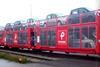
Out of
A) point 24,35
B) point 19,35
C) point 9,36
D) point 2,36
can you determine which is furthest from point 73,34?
point 2,36

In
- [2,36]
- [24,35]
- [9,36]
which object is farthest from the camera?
[2,36]

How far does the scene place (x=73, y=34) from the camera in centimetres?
1505

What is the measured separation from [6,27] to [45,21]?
886 cm

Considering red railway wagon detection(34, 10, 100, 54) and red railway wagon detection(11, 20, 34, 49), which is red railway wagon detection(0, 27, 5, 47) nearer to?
red railway wagon detection(11, 20, 34, 49)

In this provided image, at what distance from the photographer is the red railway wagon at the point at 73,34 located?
13547 millimetres

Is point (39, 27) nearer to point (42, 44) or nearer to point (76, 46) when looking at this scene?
point (42, 44)

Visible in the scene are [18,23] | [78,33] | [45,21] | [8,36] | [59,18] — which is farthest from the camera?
[8,36]

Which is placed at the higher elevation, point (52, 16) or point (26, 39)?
point (52, 16)

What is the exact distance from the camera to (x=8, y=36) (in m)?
25.0

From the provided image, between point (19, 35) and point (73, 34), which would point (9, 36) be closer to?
point (19, 35)

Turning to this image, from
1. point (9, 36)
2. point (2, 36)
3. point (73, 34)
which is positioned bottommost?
point (2, 36)

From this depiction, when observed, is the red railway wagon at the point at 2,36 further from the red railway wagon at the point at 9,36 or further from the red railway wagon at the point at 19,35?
the red railway wagon at the point at 19,35

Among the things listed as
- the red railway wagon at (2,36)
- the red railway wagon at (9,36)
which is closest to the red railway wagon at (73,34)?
the red railway wagon at (9,36)

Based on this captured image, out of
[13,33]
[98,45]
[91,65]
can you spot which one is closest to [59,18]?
[98,45]
